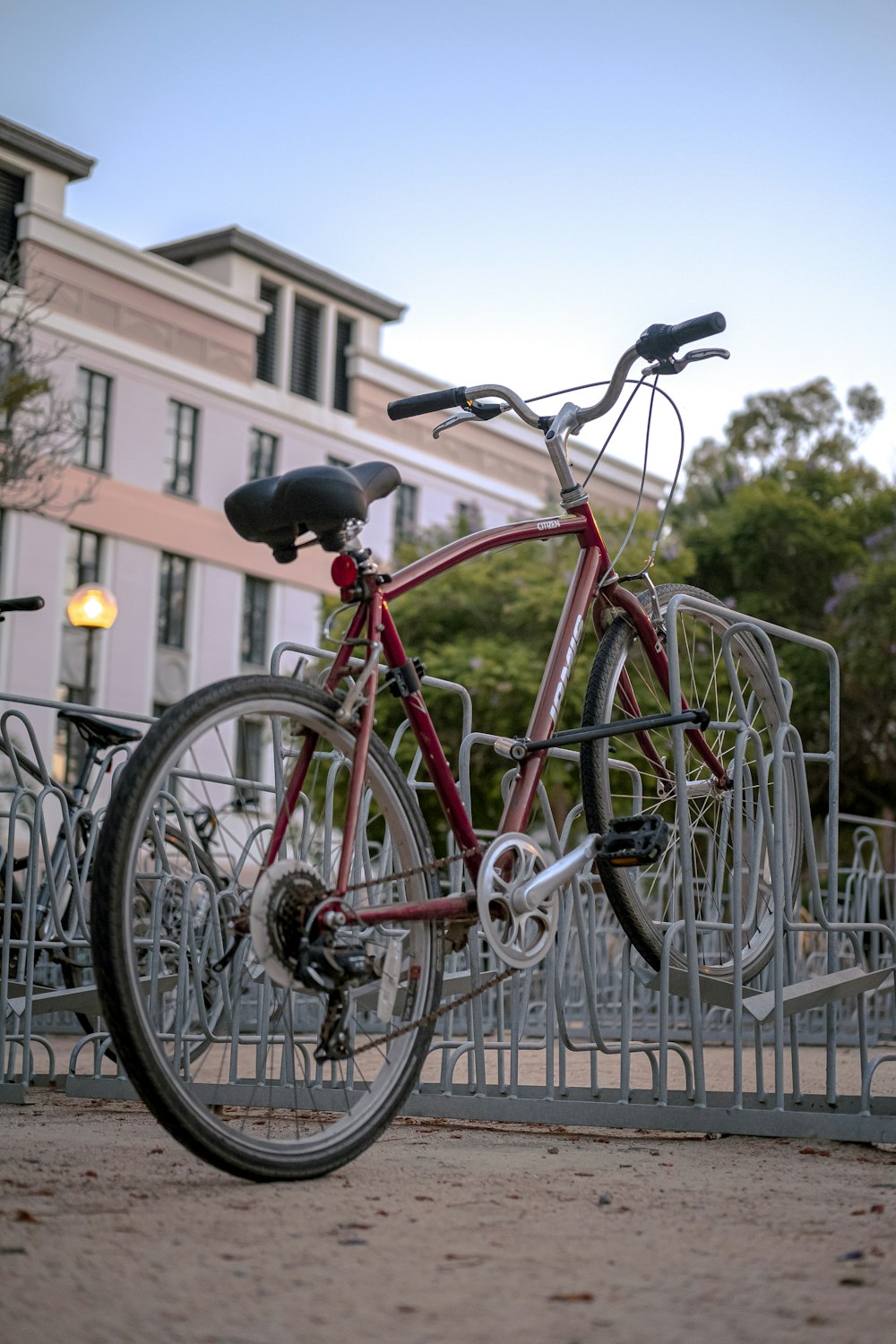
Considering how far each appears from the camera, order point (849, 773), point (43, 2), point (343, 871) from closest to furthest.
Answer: point (343, 871) → point (43, 2) → point (849, 773)

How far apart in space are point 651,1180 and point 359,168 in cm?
1281

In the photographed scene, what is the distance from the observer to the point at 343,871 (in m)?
3.37

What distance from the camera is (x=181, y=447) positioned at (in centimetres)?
3378

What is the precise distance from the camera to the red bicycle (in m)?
3.11

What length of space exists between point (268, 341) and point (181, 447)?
444 centimetres

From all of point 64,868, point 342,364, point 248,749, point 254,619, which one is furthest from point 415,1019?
point 342,364

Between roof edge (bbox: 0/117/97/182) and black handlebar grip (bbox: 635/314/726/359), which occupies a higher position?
roof edge (bbox: 0/117/97/182)

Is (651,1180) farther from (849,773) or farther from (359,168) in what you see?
(849,773)

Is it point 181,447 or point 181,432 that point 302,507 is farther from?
point 181,432

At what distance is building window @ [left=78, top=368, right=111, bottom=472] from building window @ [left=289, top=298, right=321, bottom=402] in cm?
610

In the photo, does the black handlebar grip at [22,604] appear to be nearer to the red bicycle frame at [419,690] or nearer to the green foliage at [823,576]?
the red bicycle frame at [419,690]

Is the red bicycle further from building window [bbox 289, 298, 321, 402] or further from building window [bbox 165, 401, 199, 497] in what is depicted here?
building window [bbox 289, 298, 321, 402]

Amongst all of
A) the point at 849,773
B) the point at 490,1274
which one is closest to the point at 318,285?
the point at 849,773

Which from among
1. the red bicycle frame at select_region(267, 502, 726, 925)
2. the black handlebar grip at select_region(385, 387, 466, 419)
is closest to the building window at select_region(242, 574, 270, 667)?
the red bicycle frame at select_region(267, 502, 726, 925)
